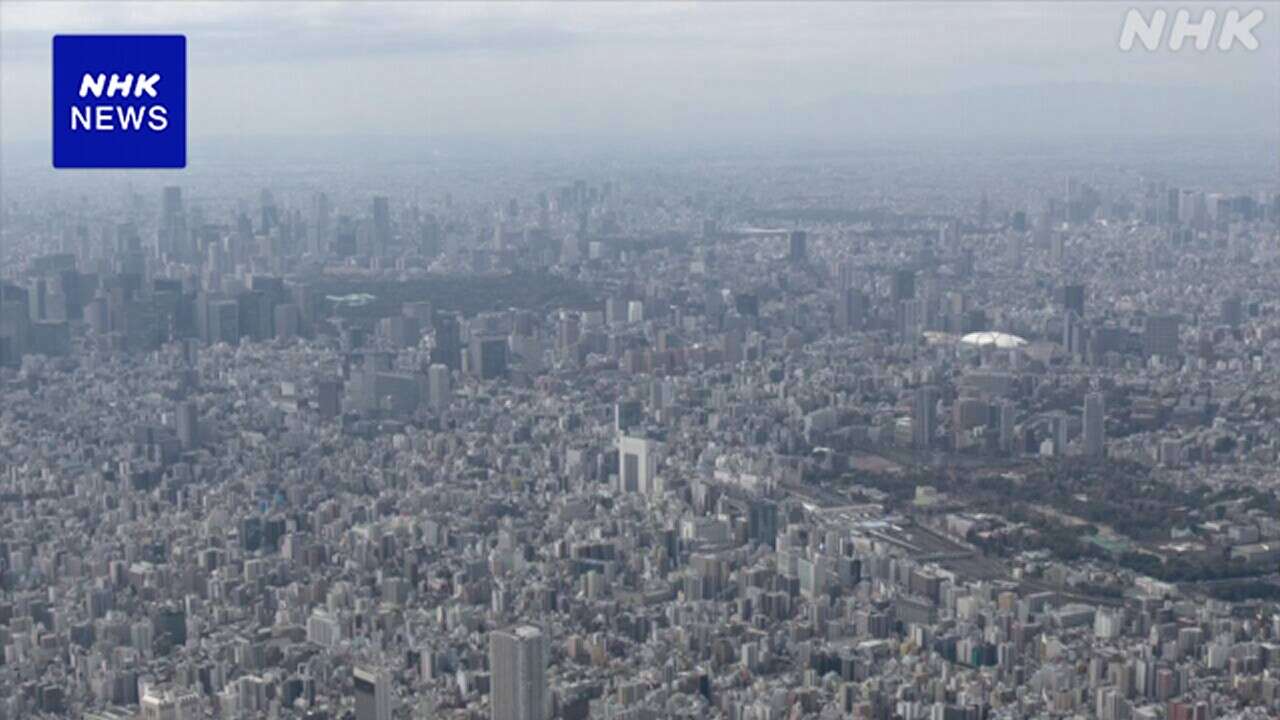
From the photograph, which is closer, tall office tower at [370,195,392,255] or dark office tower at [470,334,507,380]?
dark office tower at [470,334,507,380]

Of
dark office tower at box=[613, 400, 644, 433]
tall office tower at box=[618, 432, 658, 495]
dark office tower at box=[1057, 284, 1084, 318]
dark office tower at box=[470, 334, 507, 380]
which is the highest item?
dark office tower at box=[1057, 284, 1084, 318]

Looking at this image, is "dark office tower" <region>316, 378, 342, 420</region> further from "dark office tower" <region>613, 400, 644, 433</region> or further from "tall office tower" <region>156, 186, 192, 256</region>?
"tall office tower" <region>156, 186, 192, 256</region>

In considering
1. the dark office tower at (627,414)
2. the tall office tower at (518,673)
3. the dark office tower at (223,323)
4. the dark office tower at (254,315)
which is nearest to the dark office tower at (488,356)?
the dark office tower at (627,414)

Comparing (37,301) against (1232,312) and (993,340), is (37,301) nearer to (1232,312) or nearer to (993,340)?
(993,340)

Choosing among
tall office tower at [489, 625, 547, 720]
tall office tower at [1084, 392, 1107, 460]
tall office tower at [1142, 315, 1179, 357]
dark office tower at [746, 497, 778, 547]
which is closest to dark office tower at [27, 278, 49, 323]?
dark office tower at [746, 497, 778, 547]

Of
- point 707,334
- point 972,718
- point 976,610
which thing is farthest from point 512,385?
point 972,718

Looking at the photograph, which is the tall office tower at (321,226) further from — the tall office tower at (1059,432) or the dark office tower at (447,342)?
the tall office tower at (1059,432)

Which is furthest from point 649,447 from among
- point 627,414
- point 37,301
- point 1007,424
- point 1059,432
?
point 37,301
